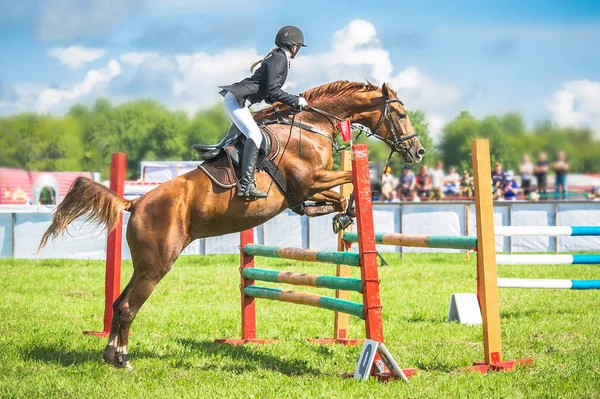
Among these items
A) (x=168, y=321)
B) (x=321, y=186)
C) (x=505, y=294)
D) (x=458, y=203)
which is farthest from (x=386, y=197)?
(x=321, y=186)

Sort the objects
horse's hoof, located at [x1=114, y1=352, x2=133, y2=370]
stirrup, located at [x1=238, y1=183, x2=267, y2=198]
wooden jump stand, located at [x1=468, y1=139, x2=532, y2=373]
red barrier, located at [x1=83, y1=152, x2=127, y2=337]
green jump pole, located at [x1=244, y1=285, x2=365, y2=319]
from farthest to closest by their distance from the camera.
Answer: red barrier, located at [x1=83, y1=152, x2=127, y2=337], stirrup, located at [x1=238, y1=183, x2=267, y2=198], horse's hoof, located at [x1=114, y1=352, x2=133, y2=370], green jump pole, located at [x1=244, y1=285, x2=365, y2=319], wooden jump stand, located at [x1=468, y1=139, x2=532, y2=373]

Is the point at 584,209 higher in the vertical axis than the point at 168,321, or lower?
higher

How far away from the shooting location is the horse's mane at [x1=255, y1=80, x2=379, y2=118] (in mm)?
7508

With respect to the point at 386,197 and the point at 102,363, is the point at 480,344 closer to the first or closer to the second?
the point at 102,363

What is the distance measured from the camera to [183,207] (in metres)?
6.79

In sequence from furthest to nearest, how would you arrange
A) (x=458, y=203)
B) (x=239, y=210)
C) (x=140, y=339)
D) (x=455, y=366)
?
1. (x=458, y=203)
2. (x=140, y=339)
3. (x=239, y=210)
4. (x=455, y=366)

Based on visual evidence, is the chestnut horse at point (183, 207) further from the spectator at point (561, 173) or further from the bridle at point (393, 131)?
the spectator at point (561, 173)

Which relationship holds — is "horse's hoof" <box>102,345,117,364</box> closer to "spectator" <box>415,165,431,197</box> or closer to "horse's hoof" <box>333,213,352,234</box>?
"horse's hoof" <box>333,213,352,234</box>

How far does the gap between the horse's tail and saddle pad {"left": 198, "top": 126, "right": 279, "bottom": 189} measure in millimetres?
816

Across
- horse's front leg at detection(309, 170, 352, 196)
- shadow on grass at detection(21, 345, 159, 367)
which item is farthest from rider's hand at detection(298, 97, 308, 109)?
shadow on grass at detection(21, 345, 159, 367)

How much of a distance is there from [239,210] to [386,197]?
16.1 meters

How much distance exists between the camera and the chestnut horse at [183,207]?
6.78 m

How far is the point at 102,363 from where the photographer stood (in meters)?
6.80

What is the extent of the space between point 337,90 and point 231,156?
140 cm
